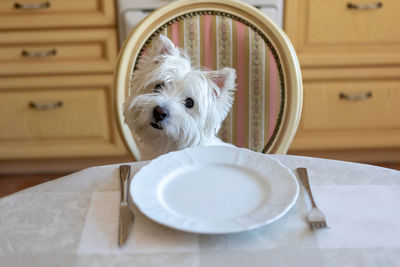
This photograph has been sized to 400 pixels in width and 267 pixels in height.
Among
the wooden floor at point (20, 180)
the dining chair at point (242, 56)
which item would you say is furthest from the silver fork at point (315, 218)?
the wooden floor at point (20, 180)

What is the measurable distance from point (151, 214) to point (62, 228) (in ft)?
0.40

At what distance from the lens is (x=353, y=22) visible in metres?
1.78

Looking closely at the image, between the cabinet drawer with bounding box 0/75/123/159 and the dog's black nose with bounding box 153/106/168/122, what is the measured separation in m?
0.87

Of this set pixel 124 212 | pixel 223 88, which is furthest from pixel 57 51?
pixel 124 212

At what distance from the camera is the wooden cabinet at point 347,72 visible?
1.77m

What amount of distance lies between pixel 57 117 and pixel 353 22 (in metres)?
1.38

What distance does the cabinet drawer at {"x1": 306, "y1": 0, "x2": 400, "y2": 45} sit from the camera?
1750mm

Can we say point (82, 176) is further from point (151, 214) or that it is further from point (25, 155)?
point (25, 155)

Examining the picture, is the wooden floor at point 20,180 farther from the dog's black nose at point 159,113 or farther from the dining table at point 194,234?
the dining table at point 194,234

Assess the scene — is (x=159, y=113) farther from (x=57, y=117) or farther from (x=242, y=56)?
(x=57, y=117)

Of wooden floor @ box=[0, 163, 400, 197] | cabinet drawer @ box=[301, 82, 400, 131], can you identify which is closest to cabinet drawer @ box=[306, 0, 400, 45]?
cabinet drawer @ box=[301, 82, 400, 131]

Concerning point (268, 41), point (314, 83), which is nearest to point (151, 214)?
point (268, 41)

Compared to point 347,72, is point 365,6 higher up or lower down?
higher up

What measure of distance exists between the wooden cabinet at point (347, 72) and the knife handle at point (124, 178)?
1.28 meters
